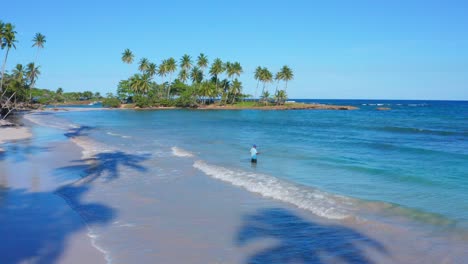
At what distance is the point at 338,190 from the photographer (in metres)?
15.2

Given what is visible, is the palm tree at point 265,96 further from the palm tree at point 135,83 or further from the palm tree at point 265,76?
the palm tree at point 135,83

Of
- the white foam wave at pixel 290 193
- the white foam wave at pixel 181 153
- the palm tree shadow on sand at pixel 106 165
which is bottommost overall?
the white foam wave at pixel 181 153

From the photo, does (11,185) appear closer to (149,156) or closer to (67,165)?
(67,165)

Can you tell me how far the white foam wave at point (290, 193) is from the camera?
12.3 meters

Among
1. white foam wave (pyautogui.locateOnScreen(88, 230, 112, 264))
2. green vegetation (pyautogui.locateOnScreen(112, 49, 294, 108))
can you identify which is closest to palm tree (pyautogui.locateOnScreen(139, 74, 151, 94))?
green vegetation (pyautogui.locateOnScreen(112, 49, 294, 108))

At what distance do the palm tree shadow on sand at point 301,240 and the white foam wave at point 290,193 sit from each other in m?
1.20

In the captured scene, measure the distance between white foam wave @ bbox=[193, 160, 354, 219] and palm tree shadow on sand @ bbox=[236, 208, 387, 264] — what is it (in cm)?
120

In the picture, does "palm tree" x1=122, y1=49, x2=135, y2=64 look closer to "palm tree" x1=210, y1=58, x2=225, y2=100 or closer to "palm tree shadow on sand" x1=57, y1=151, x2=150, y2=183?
"palm tree" x1=210, y1=58, x2=225, y2=100

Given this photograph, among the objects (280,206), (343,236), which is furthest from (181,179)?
(343,236)

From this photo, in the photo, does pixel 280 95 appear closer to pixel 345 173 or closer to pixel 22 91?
pixel 22 91

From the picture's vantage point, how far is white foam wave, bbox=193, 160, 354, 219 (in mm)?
12305

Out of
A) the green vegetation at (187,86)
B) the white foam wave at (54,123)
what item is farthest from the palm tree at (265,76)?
the white foam wave at (54,123)

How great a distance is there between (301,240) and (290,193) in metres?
4.94

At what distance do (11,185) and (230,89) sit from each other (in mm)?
102711
